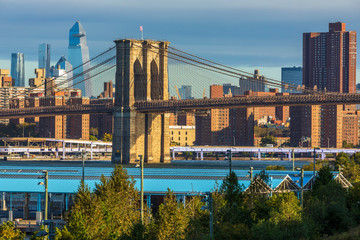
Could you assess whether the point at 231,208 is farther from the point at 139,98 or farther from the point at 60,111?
the point at 60,111

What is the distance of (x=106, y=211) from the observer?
48312mm

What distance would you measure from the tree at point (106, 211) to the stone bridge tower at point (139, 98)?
264 ft

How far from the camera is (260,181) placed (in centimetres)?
5278

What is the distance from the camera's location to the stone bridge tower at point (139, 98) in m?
138

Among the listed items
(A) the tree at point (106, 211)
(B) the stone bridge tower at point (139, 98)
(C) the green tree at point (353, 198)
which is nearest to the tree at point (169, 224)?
(A) the tree at point (106, 211)

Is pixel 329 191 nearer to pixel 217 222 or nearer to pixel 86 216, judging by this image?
pixel 217 222

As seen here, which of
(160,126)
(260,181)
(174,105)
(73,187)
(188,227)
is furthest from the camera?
(160,126)

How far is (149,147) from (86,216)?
93.4 m

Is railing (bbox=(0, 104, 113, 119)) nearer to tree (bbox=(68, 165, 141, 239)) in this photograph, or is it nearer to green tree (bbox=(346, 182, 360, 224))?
green tree (bbox=(346, 182, 360, 224))

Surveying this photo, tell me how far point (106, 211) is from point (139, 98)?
306ft

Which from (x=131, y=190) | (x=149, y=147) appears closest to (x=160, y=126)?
(x=149, y=147)

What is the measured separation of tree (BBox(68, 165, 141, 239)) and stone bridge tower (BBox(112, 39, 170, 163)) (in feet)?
264

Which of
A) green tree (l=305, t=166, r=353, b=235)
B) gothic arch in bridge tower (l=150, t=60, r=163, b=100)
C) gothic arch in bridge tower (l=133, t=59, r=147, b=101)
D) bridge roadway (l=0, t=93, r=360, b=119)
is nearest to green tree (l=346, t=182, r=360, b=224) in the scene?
green tree (l=305, t=166, r=353, b=235)

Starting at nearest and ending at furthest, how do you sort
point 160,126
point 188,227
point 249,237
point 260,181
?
point 249,237, point 188,227, point 260,181, point 160,126
